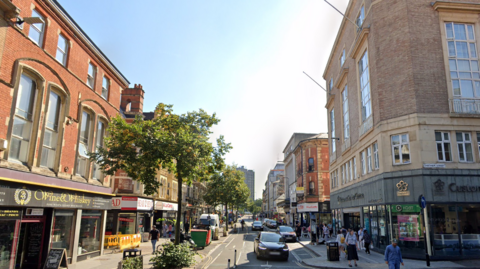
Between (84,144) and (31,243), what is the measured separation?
595cm

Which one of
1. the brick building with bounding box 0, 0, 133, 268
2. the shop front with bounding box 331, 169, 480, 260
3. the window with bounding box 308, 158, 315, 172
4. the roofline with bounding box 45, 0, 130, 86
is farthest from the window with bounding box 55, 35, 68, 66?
the window with bounding box 308, 158, 315, 172

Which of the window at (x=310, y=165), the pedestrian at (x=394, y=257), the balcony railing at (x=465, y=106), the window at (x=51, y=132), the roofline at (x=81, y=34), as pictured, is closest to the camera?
the pedestrian at (x=394, y=257)

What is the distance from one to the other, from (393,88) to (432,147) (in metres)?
4.27

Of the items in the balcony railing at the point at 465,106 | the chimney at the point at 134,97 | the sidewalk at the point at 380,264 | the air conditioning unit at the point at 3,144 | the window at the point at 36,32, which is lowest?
the sidewalk at the point at 380,264

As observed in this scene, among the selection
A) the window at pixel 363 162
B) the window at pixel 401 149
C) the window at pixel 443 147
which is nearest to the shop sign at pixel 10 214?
the window at pixel 401 149

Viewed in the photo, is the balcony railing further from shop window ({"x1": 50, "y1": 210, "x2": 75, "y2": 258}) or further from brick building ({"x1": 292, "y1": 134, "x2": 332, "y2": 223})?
brick building ({"x1": 292, "y1": 134, "x2": 332, "y2": 223})

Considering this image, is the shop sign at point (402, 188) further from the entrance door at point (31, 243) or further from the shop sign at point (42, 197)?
the entrance door at point (31, 243)

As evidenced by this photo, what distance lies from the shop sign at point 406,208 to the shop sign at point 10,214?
18793 millimetres

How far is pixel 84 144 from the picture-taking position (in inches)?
723

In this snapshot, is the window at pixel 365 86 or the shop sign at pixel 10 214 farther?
the window at pixel 365 86

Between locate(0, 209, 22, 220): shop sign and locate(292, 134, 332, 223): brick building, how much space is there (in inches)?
1565

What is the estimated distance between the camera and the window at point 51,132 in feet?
48.4

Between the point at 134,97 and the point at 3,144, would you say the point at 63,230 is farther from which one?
the point at 134,97

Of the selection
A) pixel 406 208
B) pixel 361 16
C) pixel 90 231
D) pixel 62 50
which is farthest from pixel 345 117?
pixel 62 50
